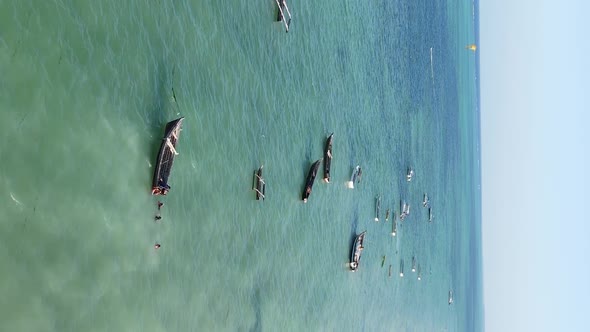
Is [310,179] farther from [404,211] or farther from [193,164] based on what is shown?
[404,211]

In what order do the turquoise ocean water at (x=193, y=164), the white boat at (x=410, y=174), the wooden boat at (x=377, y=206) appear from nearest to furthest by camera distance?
the turquoise ocean water at (x=193, y=164), the wooden boat at (x=377, y=206), the white boat at (x=410, y=174)

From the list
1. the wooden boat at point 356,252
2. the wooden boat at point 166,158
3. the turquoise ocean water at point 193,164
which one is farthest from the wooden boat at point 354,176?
the wooden boat at point 166,158

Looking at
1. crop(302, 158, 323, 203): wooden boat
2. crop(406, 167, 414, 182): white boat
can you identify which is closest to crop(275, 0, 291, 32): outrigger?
crop(302, 158, 323, 203): wooden boat

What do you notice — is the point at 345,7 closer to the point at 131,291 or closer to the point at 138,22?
the point at 138,22

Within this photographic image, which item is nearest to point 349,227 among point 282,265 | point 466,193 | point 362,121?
point 362,121

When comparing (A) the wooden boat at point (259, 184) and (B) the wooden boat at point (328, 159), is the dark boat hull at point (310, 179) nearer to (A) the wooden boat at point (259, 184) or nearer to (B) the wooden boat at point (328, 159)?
(B) the wooden boat at point (328, 159)

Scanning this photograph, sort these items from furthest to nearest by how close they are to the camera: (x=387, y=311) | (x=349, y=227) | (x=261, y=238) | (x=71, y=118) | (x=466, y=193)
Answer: (x=466, y=193) < (x=387, y=311) < (x=349, y=227) < (x=261, y=238) < (x=71, y=118)

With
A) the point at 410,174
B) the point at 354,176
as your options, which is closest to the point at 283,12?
the point at 354,176
